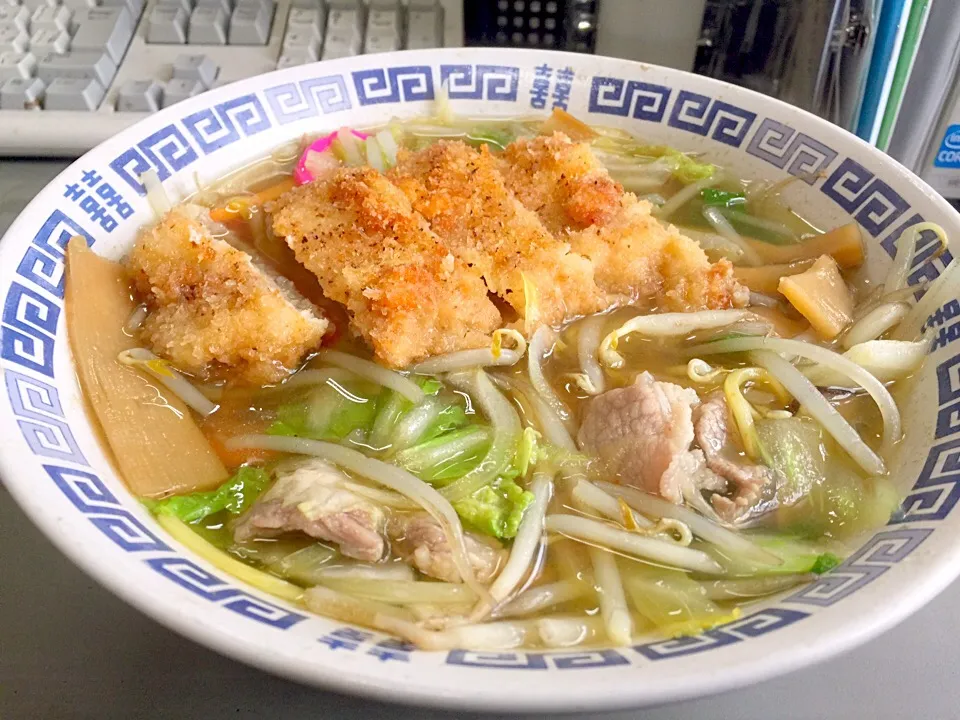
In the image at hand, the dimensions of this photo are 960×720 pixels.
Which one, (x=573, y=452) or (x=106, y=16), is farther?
(x=106, y=16)

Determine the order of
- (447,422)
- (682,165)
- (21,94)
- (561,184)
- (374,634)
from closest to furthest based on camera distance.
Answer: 1. (374,634)
2. (447,422)
3. (561,184)
4. (682,165)
5. (21,94)

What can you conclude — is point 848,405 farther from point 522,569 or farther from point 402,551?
point 402,551

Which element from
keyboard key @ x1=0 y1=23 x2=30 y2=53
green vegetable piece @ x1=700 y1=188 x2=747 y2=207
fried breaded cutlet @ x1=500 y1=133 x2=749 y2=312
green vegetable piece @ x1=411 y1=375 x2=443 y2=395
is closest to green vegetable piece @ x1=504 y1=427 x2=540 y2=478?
green vegetable piece @ x1=411 y1=375 x2=443 y2=395

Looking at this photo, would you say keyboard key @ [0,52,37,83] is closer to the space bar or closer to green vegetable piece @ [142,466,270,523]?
the space bar

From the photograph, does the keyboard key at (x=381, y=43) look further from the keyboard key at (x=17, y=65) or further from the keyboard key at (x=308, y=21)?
the keyboard key at (x=17, y=65)

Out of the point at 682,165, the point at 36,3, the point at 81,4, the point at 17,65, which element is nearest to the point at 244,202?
the point at 682,165

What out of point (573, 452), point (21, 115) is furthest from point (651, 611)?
point (21, 115)

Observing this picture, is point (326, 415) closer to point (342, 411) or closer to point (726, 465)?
point (342, 411)
